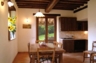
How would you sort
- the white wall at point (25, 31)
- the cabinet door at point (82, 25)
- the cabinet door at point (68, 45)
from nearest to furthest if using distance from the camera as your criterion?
the cabinet door at point (68, 45) → the white wall at point (25, 31) → the cabinet door at point (82, 25)

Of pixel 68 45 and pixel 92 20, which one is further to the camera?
pixel 68 45

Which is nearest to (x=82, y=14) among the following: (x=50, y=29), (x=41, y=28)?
(x=50, y=29)

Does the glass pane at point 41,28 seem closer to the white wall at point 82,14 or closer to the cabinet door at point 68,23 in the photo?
the cabinet door at point 68,23

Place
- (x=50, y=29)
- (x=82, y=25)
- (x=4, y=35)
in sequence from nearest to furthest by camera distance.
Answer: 1. (x=4, y=35)
2. (x=82, y=25)
3. (x=50, y=29)

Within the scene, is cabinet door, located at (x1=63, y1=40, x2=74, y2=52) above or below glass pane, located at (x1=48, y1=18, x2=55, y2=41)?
below

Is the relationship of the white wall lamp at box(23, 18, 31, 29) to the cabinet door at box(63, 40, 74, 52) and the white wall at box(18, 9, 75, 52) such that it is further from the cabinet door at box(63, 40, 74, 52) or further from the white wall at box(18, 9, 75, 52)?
the cabinet door at box(63, 40, 74, 52)

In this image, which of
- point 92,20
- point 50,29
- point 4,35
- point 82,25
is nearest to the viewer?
point 4,35

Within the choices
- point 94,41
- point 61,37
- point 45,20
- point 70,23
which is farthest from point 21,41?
point 94,41

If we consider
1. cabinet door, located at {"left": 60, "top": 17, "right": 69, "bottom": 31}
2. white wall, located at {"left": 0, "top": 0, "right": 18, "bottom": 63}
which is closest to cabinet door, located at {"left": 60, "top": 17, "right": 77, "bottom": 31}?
cabinet door, located at {"left": 60, "top": 17, "right": 69, "bottom": 31}

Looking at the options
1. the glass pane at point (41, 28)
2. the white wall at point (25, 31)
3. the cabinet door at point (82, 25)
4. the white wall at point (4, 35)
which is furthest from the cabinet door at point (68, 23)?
the white wall at point (4, 35)

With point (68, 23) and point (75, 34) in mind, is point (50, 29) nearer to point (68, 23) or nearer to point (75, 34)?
point (68, 23)

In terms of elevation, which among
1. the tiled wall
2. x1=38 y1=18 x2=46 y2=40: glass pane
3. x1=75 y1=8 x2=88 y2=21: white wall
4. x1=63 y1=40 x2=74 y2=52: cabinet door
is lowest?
x1=63 y1=40 x2=74 y2=52: cabinet door

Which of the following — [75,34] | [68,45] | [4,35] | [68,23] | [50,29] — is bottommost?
[68,45]

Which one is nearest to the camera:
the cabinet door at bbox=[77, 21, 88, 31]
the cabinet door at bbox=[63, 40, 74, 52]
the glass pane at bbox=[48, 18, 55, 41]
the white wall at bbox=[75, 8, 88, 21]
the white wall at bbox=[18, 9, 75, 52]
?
the white wall at bbox=[75, 8, 88, 21]
